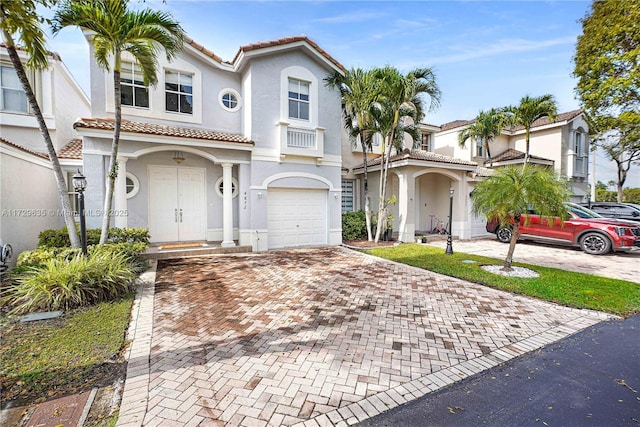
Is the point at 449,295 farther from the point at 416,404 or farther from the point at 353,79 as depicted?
the point at 353,79

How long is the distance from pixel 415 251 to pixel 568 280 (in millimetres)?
4676

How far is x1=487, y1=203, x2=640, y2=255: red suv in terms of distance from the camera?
34.5ft

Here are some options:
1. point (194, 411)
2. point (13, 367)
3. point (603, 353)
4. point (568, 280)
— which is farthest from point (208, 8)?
point (568, 280)

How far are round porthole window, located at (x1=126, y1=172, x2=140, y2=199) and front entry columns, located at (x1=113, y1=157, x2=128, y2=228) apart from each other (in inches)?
37.5

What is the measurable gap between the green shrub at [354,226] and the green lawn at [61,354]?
9.93 meters

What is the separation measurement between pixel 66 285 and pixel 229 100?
30.5 feet

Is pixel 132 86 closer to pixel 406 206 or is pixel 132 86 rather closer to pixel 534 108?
pixel 406 206

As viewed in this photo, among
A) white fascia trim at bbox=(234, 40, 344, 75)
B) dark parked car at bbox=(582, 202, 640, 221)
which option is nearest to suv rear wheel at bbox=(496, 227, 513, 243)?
dark parked car at bbox=(582, 202, 640, 221)

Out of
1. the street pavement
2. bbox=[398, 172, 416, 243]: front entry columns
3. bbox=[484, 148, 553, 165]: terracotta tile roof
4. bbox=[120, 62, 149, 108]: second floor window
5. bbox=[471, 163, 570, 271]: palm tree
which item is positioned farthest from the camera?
bbox=[484, 148, 553, 165]: terracotta tile roof

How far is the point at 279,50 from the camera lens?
1117 centimetres

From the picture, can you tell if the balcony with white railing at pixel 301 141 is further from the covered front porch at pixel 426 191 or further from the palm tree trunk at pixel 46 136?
the palm tree trunk at pixel 46 136

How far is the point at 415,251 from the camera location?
11117 millimetres

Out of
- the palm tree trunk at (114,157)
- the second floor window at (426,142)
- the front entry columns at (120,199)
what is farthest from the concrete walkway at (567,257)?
the front entry columns at (120,199)

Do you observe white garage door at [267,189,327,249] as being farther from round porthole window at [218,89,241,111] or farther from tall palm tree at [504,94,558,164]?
tall palm tree at [504,94,558,164]
